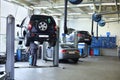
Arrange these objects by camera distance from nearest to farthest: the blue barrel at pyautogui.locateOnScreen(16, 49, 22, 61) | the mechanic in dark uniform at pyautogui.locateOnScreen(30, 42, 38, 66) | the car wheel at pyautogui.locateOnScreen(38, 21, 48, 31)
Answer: the car wheel at pyautogui.locateOnScreen(38, 21, 48, 31) → the mechanic in dark uniform at pyautogui.locateOnScreen(30, 42, 38, 66) → the blue barrel at pyautogui.locateOnScreen(16, 49, 22, 61)

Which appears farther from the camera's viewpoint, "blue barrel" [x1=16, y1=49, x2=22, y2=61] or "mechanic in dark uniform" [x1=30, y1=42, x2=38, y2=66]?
"blue barrel" [x1=16, y1=49, x2=22, y2=61]

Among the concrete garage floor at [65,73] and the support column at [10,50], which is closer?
the support column at [10,50]

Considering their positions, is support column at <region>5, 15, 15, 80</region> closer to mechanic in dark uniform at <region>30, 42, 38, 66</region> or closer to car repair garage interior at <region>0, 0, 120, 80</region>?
car repair garage interior at <region>0, 0, 120, 80</region>

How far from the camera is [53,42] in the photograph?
9.77 meters

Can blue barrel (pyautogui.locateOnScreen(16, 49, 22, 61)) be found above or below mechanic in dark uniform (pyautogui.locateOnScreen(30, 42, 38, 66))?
below

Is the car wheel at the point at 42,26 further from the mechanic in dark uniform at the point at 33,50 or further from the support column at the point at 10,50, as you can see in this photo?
the support column at the point at 10,50

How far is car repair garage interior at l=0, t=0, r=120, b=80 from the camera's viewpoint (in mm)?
8078

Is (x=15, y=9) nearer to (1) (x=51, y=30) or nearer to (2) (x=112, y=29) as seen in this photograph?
(1) (x=51, y=30)

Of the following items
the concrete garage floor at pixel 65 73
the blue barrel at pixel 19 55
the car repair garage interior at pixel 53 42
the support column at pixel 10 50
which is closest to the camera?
the support column at pixel 10 50

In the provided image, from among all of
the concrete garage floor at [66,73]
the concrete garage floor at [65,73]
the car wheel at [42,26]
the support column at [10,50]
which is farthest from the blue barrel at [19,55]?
the support column at [10,50]

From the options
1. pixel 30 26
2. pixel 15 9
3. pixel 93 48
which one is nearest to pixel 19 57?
pixel 15 9

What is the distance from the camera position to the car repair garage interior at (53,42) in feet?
26.5

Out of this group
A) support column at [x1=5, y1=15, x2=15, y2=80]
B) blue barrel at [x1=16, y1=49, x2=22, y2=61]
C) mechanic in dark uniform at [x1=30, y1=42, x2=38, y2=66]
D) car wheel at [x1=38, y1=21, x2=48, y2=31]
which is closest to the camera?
support column at [x1=5, y1=15, x2=15, y2=80]

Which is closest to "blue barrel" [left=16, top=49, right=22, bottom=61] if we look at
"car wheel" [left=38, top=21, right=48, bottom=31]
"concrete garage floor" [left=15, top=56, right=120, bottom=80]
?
"concrete garage floor" [left=15, top=56, right=120, bottom=80]
